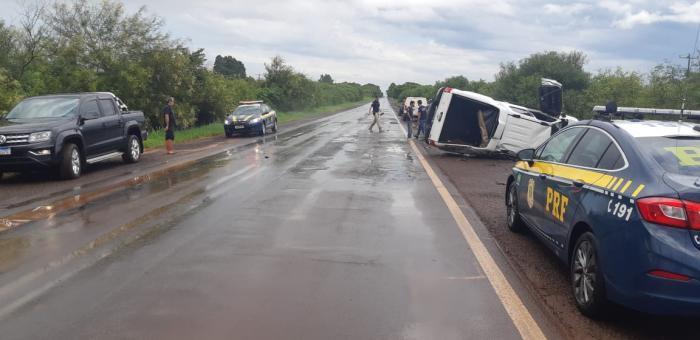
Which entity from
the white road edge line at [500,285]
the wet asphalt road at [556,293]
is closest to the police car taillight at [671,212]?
the wet asphalt road at [556,293]

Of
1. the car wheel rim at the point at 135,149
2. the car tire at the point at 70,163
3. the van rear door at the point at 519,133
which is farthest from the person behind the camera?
the van rear door at the point at 519,133

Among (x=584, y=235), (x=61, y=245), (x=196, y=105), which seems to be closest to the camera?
(x=584, y=235)

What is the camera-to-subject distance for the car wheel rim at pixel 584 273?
446 centimetres

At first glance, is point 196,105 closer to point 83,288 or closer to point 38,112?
point 38,112

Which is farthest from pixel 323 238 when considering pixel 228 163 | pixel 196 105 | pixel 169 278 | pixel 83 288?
pixel 196 105

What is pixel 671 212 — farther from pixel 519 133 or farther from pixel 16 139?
pixel 519 133

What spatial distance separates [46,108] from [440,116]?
1011cm

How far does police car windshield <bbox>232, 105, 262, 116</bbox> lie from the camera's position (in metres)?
26.7

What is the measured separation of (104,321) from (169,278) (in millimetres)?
1036

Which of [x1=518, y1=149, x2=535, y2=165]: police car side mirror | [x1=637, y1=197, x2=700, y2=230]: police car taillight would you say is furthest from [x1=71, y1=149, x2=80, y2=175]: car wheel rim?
[x1=637, y1=197, x2=700, y2=230]: police car taillight

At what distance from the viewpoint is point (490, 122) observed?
1672cm

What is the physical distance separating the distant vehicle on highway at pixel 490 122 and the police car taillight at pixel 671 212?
1247 cm

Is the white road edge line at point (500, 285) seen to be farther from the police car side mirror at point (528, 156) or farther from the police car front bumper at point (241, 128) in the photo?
the police car front bumper at point (241, 128)

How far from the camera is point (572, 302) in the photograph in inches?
191
